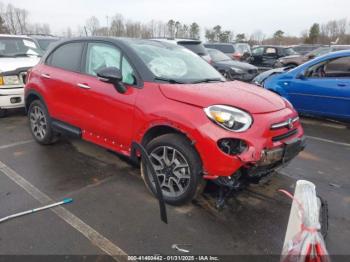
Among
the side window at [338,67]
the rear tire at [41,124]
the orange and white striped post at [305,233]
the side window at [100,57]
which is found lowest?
the rear tire at [41,124]

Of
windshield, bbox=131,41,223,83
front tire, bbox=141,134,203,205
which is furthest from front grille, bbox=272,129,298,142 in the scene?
windshield, bbox=131,41,223,83

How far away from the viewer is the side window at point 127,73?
3703 mm

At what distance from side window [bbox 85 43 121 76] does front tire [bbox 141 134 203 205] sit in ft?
3.94

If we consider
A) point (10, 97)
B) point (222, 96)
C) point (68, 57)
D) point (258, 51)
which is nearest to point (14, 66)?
point (10, 97)

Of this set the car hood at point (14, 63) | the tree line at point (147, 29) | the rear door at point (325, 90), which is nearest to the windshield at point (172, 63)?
the rear door at point (325, 90)

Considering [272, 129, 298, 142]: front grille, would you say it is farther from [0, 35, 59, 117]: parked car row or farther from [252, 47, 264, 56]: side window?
[252, 47, 264, 56]: side window

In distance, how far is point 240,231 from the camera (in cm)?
301

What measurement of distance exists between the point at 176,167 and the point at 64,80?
2.21m

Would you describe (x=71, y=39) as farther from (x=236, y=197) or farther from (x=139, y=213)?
(x=236, y=197)

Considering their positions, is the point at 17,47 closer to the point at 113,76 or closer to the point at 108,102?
the point at 108,102

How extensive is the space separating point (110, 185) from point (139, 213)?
0.76 m

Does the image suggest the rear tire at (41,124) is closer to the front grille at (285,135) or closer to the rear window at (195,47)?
the front grille at (285,135)

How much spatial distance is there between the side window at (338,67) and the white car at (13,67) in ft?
20.6

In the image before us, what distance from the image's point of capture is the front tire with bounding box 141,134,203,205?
10.3 ft
